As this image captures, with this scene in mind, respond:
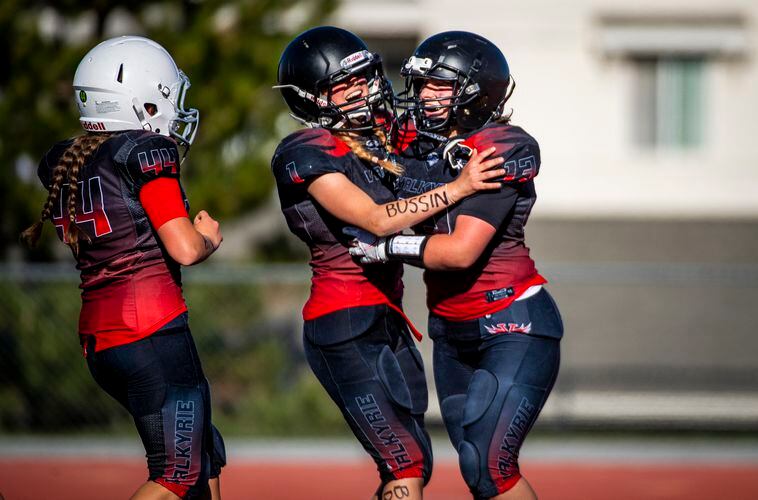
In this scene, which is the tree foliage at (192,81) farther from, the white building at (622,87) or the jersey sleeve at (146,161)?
the jersey sleeve at (146,161)

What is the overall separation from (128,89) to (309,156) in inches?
28.6

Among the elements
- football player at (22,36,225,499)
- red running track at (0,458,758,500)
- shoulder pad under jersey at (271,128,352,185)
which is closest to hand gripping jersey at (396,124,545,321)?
shoulder pad under jersey at (271,128,352,185)

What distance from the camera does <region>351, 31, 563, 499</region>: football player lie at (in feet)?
13.6

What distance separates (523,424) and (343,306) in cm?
85

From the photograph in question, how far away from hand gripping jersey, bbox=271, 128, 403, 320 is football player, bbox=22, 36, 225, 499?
375 millimetres

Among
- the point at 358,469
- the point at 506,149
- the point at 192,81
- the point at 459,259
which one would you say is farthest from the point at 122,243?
the point at 192,81

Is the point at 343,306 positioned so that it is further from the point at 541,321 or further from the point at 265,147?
the point at 265,147

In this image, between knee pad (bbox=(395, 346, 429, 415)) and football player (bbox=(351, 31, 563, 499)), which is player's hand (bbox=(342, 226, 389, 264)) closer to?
football player (bbox=(351, 31, 563, 499))

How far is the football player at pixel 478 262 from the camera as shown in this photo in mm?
4156

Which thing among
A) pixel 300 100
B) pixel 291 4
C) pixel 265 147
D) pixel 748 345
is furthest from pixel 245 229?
pixel 300 100

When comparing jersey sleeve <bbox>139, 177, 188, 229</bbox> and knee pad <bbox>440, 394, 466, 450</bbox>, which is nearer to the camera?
jersey sleeve <bbox>139, 177, 188, 229</bbox>

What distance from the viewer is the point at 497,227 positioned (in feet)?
13.6

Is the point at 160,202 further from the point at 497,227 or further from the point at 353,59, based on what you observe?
the point at 497,227

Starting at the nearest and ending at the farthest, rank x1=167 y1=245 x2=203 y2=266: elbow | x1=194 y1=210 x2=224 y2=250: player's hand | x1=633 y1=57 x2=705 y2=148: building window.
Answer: x1=167 y1=245 x2=203 y2=266: elbow < x1=194 y1=210 x2=224 y2=250: player's hand < x1=633 y1=57 x2=705 y2=148: building window
